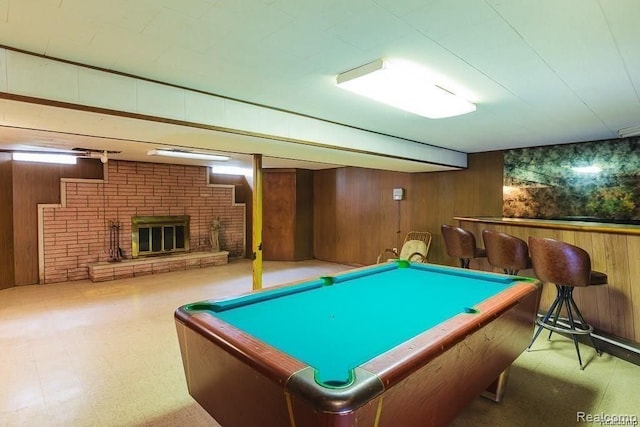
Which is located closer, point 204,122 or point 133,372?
point 204,122

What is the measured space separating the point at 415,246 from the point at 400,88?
416 cm

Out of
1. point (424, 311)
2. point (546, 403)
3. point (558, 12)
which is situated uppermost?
point (558, 12)

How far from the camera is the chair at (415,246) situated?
5891 millimetres

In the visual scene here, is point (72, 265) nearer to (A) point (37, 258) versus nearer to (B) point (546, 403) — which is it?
(A) point (37, 258)

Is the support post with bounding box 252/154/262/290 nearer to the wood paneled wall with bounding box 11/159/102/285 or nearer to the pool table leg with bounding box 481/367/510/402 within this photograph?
the pool table leg with bounding box 481/367/510/402

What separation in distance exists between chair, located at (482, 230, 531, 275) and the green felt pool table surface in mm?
892

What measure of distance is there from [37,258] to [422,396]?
6.60 metres

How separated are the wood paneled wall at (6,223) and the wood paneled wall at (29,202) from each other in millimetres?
53

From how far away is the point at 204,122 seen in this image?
258 cm

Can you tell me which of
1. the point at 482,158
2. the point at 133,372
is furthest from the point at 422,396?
the point at 482,158

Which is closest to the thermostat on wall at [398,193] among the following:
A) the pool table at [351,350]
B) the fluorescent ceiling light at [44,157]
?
the pool table at [351,350]

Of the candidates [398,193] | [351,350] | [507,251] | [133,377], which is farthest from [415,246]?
[351,350]

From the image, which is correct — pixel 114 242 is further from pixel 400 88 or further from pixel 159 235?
pixel 400 88

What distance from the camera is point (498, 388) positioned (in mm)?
2332
